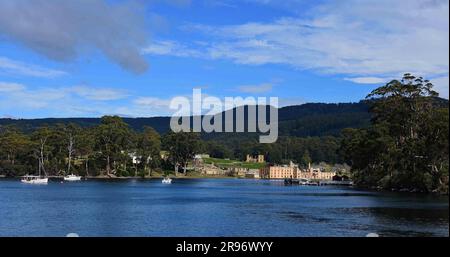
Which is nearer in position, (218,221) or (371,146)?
(218,221)

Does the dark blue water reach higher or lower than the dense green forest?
lower

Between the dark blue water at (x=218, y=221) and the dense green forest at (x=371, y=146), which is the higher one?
the dense green forest at (x=371, y=146)

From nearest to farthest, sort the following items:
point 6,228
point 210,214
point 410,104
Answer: point 6,228 < point 210,214 < point 410,104

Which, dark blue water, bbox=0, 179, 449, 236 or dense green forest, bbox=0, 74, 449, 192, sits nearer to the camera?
dark blue water, bbox=0, 179, 449, 236

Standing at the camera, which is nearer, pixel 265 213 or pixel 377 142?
pixel 265 213

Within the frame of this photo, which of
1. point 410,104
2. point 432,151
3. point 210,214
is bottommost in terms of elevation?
point 210,214

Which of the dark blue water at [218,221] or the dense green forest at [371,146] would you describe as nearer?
the dark blue water at [218,221]

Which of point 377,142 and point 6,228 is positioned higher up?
point 377,142

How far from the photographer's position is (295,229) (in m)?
44.0

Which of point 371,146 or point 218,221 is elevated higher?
point 371,146
